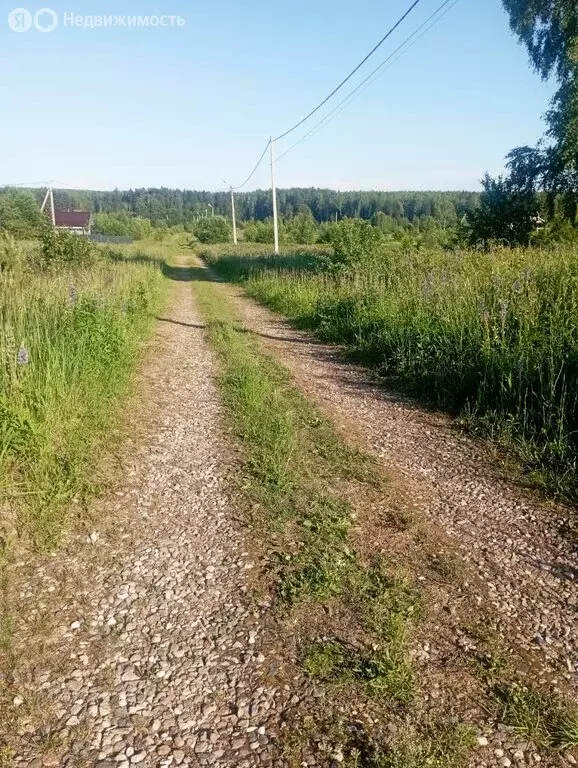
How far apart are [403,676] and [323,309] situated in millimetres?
10057

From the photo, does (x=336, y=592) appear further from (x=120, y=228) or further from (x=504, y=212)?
(x=120, y=228)

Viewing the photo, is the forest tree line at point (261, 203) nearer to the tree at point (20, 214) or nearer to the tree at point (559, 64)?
the tree at point (20, 214)

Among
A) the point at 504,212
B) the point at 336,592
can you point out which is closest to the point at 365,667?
the point at 336,592

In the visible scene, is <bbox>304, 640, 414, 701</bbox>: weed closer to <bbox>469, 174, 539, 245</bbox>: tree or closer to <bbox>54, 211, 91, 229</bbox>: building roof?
<bbox>469, 174, 539, 245</bbox>: tree

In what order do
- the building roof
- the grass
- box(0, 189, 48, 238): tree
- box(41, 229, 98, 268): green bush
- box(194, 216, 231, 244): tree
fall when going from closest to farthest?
the grass, box(41, 229, 98, 268): green bush, box(0, 189, 48, 238): tree, the building roof, box(194, 216, 231, 244): tree

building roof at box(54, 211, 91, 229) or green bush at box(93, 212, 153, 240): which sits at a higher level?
green bush at box(93, 212, 153, 240)

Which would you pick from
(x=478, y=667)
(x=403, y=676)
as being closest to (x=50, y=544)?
(x=403, y=676)

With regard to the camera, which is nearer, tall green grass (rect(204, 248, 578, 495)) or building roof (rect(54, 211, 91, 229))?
tall green grass (rect(204, 248, 578, 495))

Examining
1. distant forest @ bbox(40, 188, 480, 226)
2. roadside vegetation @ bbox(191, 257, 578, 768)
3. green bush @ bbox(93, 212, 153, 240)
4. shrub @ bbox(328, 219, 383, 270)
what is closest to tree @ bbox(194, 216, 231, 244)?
green bush @ bbox(93, 212, 153, 240)

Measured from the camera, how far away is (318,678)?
7.71ft

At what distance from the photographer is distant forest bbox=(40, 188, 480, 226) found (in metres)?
119

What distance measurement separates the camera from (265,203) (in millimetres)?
138875

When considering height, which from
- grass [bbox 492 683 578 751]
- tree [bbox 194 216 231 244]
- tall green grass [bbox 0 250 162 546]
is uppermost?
tree [bbox 194 216 231 244]

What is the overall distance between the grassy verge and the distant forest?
334 ft
